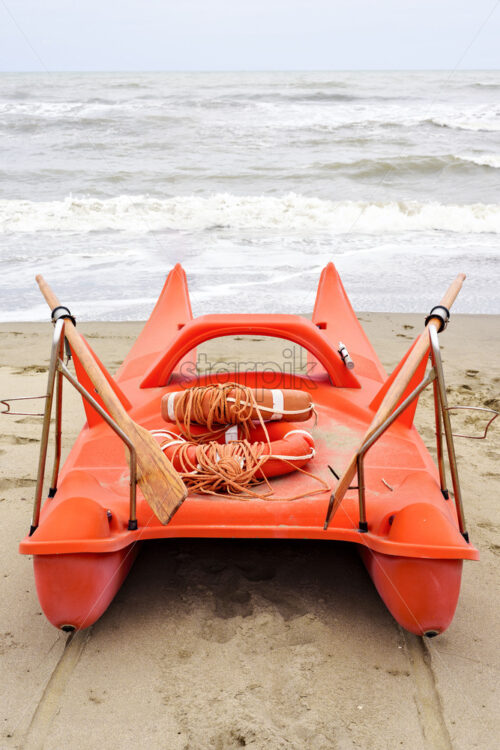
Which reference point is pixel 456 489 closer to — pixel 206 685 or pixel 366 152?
pixel 206 685

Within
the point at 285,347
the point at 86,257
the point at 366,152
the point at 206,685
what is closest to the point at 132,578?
the point at 206,685

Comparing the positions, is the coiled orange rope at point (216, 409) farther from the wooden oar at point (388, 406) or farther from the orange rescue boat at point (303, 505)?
the wooden oar at point (388, 406)

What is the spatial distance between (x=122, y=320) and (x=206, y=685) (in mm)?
4104

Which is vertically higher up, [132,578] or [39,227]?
[39,227]

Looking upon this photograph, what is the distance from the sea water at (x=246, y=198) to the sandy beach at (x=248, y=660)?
3.66 meters

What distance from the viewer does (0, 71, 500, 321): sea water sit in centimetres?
647

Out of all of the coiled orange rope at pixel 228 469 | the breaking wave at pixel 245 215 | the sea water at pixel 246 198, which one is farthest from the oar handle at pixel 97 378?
the breaking wave at pixel 245 215

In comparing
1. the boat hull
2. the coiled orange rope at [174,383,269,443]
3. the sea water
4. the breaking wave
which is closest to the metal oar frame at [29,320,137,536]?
the boat hull

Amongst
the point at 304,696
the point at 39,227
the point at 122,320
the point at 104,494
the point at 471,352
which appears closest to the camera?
the point at 304,696

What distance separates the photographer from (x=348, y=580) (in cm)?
222

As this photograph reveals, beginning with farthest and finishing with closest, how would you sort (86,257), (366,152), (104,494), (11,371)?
(366,152) → (86,257) → (11,371) → (104,494)

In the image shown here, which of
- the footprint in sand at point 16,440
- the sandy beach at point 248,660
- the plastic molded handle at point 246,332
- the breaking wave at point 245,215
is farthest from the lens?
the breaking wave at point 245,215

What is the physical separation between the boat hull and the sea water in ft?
13.0

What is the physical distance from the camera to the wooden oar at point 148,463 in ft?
6.06
